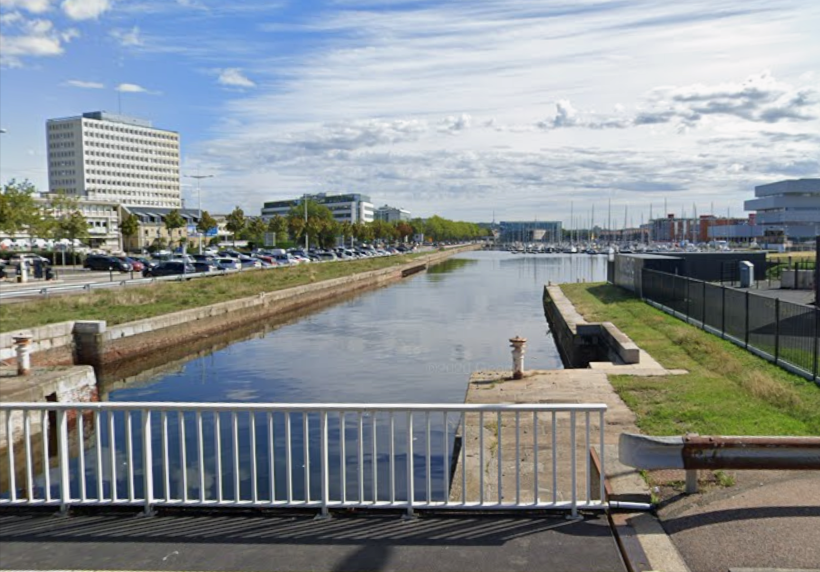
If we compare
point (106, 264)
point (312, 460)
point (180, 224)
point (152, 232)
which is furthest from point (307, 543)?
point (152, 232)

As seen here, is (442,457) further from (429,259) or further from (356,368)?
(429,259)

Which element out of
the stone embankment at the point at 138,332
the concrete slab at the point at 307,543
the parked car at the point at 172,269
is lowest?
the stone embankment at the point at 138,332

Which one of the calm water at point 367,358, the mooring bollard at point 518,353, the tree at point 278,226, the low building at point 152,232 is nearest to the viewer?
the mooring bollard at point 518,353

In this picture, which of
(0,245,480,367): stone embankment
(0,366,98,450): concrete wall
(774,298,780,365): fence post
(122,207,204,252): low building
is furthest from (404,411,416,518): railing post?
(122,207,204,252): low building

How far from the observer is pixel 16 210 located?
50188mm

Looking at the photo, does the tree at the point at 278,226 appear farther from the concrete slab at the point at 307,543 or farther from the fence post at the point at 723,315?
the concrete slab at the point at 307,543

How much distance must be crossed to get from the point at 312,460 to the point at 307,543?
27.5ft

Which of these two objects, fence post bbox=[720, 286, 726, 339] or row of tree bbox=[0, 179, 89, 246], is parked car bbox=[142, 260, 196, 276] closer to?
row of tree bbox=[0, 179, 89, 246]

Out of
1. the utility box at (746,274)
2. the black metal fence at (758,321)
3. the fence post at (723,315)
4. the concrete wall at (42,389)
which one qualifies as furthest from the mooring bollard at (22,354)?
the utility box at (746,274)

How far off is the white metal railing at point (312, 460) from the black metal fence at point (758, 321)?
572cm

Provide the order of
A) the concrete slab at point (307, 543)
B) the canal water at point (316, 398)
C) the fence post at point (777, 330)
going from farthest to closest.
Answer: the fence post at point (777, 330)
the canal water at point (316, 398)
the concrete slab at point (307, 543)

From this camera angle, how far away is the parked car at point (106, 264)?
60625 millimetres

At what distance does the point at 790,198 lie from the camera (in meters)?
136

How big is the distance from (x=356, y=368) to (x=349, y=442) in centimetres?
999
